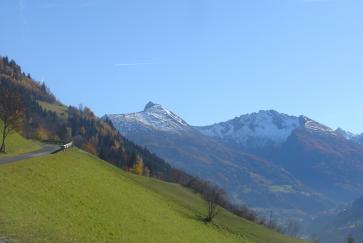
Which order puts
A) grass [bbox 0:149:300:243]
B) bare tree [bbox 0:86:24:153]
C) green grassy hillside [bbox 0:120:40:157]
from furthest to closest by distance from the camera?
bare tree [bbox 0:86:24:153], green grassy hillside [bbox 0:120:40:157], grass [bbox 0:149:300:243]

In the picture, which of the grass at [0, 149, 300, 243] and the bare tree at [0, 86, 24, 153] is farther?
the bare tree at [0, 86, 24, 153]

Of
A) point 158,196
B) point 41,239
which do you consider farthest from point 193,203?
point 41,239

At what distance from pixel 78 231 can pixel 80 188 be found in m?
19.0

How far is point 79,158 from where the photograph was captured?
9375 cm

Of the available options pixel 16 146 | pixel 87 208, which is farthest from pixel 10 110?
pixel 87 208

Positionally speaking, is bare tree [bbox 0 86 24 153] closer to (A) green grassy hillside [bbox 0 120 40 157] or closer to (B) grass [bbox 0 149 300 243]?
(A) green grassy hillside [bbox 0 120 40 157]

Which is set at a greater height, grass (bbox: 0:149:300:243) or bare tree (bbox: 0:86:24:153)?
bare tree (bbox: 0:86:24:153)

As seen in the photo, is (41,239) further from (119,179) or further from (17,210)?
(119,179)

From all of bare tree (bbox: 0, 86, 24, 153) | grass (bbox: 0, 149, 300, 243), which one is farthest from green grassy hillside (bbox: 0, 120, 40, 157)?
grass (bbox: 0, 149, 300, 243)

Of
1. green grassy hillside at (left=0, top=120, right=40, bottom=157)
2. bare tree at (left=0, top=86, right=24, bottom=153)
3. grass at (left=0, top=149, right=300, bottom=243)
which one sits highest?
bare tree at (left=0, top=86, right=24, bottom=153)

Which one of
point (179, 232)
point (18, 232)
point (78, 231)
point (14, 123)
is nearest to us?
point (18, 232)

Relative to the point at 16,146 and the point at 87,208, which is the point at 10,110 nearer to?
the point at 16,146

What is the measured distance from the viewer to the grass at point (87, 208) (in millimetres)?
48281

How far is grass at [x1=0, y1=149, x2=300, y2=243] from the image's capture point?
48281 mm
